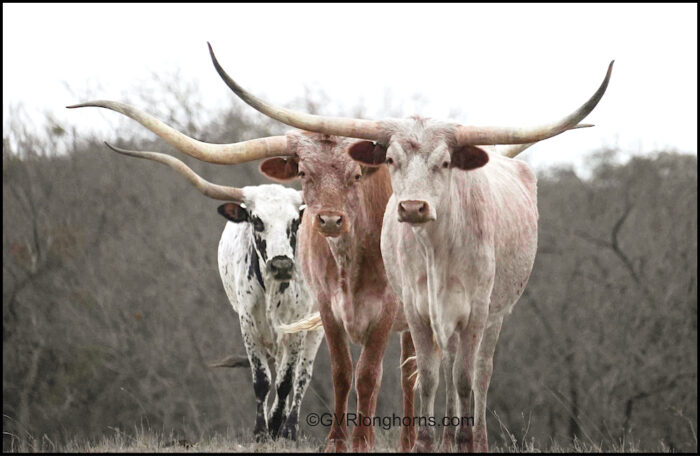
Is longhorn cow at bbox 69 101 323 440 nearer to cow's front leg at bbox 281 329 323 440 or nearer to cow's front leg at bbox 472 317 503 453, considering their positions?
cow's front leg at bbox 281 329 323 440

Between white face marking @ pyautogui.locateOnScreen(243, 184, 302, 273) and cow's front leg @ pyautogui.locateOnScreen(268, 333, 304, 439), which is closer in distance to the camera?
white face marking @ pyautogui.locateOnScreen(243, 184, 302, 273)

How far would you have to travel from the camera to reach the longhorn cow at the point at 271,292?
7.53m

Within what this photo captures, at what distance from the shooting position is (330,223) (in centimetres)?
588

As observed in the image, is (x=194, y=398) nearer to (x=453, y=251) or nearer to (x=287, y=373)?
(x=287, y=373)

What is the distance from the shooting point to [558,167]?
23609 millimetres

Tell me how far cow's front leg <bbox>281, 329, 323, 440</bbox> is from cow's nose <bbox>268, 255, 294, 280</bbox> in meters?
0.94

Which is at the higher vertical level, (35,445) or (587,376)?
(35,445)

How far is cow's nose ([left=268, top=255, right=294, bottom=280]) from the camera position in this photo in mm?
7246

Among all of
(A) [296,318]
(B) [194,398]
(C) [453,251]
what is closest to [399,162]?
(C) [453,251]

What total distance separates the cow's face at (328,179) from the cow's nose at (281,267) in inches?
38.3

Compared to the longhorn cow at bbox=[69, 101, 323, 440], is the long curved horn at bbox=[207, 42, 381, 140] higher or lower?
higher

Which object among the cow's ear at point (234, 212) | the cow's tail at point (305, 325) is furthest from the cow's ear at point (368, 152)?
the cow's ear at point (234, 212)

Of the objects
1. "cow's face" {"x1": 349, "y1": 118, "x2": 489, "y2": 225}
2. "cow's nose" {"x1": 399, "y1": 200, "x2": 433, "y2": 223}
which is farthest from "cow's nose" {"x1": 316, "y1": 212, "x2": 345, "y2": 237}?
"cow's nose" {"x1": 399, "y1": 200, "x2": 433, "y2": 223}

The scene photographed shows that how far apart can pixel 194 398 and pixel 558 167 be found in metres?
9.94
